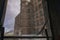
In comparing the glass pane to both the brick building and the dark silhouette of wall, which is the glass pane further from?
the dark silhouette of wall

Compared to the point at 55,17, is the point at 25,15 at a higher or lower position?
higher

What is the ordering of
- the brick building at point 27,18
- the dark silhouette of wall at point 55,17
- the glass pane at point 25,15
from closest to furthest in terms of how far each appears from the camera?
1. the dark silhouette of wall at point 55,17
2. the glass pane at point 25,15
3. the brick building at point 27,18

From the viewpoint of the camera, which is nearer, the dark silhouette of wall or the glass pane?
the dark silhouette of wall

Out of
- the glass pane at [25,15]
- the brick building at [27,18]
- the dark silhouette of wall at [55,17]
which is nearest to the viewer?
the dark silhouette of wall at [55,17]

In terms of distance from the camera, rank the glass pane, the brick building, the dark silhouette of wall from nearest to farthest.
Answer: the dark silhouette of wall
the glass pane
the brick building

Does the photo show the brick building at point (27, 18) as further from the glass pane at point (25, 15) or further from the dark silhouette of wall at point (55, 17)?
the dark silhouette of wall at point (55, 17)

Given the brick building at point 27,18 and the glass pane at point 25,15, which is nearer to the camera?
the glass pane at point 25,15

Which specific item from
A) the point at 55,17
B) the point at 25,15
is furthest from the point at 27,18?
the point at 55,17

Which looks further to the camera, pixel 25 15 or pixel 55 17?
pixel 25 15

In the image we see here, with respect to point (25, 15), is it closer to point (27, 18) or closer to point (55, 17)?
point (27, 18)

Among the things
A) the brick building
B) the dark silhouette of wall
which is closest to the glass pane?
the brick building

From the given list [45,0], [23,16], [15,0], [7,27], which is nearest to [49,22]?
[45,0]

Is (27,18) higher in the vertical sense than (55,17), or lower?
higher

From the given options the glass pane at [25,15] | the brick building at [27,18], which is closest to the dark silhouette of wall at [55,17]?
the glass pane at [25,15]
